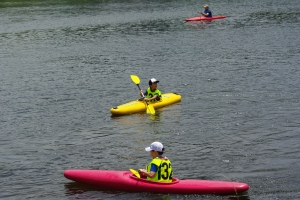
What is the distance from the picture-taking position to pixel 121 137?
21.3 metres

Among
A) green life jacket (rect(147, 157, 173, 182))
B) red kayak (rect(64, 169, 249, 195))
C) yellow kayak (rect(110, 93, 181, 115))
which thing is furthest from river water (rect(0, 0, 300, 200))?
green life jacket (rect(147, 157, 173, 182))

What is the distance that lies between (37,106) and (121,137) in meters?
6.47

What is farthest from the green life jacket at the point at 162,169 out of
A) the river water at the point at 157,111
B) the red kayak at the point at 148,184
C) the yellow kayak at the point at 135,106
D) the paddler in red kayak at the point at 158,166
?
the yellow kayak at the point at 135,106

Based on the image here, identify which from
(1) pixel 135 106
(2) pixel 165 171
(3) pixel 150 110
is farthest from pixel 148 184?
(1) pixel 135 106

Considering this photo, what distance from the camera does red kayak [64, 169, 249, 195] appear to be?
15.1 metres

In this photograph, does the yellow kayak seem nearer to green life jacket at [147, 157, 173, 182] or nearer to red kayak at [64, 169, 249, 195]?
red kayak at [64, 169, 249, 195]

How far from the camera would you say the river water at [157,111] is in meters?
17.8

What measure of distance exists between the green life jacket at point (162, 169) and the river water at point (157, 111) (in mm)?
483

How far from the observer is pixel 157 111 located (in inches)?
970

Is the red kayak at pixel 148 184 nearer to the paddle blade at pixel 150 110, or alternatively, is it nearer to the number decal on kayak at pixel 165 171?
the number decal on kayak at pixel 165 171

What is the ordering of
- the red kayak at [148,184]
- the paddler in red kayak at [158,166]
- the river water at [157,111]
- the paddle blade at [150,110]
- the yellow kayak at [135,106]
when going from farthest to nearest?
the paddle blade at [150,110] < the yellow kayak at [135,106] < the river water at [157,111] < the red kayak at [148,184] < the paddler in red kayak at [158,166]

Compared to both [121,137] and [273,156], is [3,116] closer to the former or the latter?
[121,137]

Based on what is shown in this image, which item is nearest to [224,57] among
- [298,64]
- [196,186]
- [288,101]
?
[298,64]

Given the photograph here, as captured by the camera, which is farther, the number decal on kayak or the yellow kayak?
the yellow kayak
